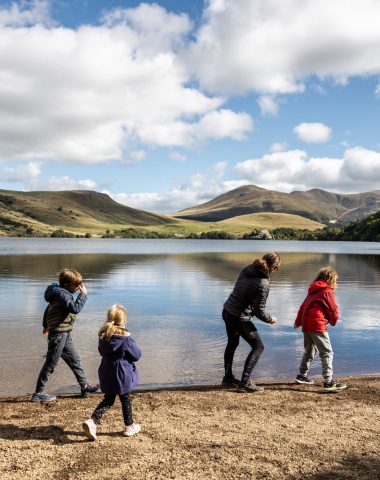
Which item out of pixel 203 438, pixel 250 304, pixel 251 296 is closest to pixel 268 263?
pixel 251 296

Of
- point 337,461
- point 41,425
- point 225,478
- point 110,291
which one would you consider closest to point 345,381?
point 337,461

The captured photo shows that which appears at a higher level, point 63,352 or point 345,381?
point 63,352

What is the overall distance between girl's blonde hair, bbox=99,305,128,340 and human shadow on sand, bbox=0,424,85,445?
1.72 meters

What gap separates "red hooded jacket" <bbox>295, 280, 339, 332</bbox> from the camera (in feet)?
36.0

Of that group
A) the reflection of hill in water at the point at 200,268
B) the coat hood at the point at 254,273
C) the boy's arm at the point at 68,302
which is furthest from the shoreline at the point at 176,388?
the reflection of hill in water at the point at 200,268

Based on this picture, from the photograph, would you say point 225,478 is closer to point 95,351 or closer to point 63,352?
point 63,352

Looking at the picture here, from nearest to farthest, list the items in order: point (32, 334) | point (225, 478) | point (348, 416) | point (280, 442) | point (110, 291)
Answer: point (225, 478)
point (280, 442)
point (348, 416)
point (32, 334)
point (110, 291)

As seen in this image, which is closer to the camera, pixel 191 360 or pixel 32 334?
pixel 191 360

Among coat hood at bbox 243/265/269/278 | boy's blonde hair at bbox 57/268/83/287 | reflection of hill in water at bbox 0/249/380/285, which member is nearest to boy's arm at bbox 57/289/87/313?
boy's blonde hair at bbox 57/268/83/287

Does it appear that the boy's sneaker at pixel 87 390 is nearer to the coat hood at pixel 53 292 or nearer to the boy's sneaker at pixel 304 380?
the coat hood at pixel 53 292

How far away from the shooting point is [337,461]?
706 centimetres

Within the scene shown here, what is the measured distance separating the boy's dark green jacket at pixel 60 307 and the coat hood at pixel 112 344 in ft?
5.53

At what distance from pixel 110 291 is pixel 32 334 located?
1383cm

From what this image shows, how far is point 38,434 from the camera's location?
7.99 m
